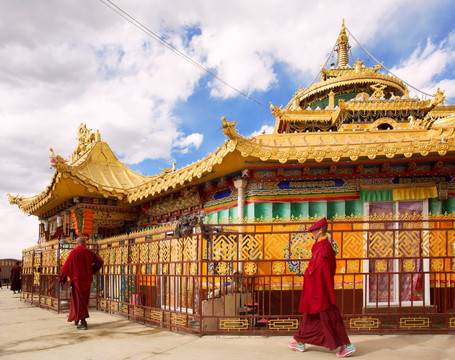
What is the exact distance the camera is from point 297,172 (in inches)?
351

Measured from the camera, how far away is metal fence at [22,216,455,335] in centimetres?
638

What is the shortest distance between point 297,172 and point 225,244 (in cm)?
297

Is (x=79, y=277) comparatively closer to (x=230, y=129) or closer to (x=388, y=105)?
(x=230, y=129)

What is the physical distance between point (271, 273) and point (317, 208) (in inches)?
107

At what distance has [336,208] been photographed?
875cm

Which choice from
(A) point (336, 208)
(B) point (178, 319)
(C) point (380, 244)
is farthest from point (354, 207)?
(B) point (178, 319)

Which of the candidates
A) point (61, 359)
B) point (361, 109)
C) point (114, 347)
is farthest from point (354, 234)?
point (361, 109)

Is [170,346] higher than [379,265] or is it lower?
lower

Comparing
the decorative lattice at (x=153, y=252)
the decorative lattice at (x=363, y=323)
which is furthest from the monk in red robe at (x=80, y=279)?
the decorative lattice at (x=363, y=323)

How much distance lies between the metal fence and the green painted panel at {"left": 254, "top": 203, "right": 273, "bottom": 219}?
0.60 metres

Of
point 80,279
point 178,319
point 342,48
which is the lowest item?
point 178,319

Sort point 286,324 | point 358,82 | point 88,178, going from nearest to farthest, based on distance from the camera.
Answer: point 286,324 < point 88,178 < point 358,82

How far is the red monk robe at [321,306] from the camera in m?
5.11

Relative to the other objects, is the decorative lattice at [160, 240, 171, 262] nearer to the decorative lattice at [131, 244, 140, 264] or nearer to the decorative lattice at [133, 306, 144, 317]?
the decorative lattice at [131, 244, 140, 264]
